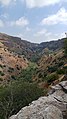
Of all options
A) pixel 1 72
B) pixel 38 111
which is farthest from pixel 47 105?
pixel 1 72

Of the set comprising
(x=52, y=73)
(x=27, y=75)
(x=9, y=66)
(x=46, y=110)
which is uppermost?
(x=46, y=110)

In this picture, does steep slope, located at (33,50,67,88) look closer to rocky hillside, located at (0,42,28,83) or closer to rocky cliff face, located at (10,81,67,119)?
rocky hillside, located at (0,42,28,83)

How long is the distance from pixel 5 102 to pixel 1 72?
89417 mm

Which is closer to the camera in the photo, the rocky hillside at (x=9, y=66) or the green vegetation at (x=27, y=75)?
the green vegetation at (x=27, y=75)

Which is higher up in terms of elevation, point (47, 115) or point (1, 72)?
point (47, 115)

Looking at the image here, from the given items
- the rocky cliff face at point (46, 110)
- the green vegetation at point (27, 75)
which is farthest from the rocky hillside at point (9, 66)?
the rocky cliff face at point (46, 110)

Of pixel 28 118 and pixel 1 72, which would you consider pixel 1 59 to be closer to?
pixel 1 72

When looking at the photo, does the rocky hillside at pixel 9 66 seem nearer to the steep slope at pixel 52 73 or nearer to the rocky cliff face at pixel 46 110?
the steep slope at pixel 52 73

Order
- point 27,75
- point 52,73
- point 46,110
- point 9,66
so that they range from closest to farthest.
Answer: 1. point 46,110
2. point 52,73
3. point 27,75
4. point 9,66

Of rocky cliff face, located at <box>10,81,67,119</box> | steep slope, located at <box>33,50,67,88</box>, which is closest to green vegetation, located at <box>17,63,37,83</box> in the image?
steep slope, located at <box>33,50,67,88</box>

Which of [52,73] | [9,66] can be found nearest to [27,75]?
[52,73]

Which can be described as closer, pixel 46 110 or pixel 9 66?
pixel 46 110

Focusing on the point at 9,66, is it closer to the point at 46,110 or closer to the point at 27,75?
the point at 27,75

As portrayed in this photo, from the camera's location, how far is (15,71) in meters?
143
